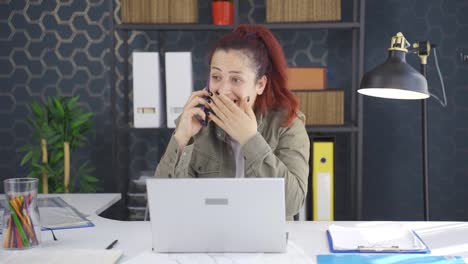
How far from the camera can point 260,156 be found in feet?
5.96

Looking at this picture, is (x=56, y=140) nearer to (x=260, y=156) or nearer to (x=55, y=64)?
(x=55, y=64)

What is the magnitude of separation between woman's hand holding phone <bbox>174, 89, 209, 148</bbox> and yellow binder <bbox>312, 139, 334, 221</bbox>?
0.98m

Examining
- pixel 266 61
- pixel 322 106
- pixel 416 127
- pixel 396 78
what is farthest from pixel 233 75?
pixel 416 127

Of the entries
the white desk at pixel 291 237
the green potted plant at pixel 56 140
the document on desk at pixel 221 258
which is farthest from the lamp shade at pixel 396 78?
the green potted plant at pixel 56 140

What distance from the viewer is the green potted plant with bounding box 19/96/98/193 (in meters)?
2.86

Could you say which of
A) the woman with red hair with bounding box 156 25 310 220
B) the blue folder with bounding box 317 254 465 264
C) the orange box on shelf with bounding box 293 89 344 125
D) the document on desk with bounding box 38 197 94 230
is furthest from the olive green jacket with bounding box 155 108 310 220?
the orange box on shelf with bounding box 293 89 344 125

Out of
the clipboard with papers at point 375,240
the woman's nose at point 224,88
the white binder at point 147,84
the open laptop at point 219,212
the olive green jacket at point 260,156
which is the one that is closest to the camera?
the open laptop at point 219,212

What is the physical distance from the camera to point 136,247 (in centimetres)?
160

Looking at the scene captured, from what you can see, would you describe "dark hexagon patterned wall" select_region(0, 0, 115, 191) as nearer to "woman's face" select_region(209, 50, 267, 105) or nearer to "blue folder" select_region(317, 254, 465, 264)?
"woman's face" select_region(209, 50, 267, 105)

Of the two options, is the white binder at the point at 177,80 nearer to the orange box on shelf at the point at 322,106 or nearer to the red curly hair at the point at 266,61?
the orange box on shelf at the point at 322,106

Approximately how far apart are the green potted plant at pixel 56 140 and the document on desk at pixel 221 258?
4.85 feet

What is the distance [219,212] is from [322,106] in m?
1.49

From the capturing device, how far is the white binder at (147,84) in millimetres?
2756

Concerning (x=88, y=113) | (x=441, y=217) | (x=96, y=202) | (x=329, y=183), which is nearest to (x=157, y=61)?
(x=88, y=113)
